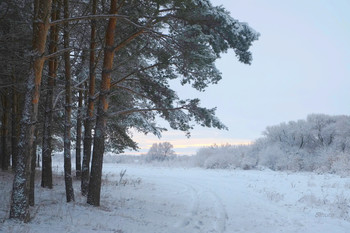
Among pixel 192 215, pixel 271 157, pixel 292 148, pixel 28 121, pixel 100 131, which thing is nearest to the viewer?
pixel 28 121

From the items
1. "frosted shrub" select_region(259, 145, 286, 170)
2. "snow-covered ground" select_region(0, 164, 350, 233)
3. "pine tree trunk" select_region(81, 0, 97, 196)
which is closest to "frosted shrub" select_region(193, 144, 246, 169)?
"frosted shrub" select_region(259, 145, 286, 170)

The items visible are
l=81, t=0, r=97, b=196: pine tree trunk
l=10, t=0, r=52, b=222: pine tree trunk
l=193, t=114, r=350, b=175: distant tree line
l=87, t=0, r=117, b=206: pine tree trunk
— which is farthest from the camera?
l=193, t=114, r=350, b=175: distant tree line

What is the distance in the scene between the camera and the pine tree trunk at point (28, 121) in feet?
16.5

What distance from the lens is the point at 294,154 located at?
3803 cm

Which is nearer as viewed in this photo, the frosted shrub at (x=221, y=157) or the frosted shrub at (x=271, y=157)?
the frosted shrub at (x=271, y=157)

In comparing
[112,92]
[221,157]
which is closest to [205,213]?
[112,92]

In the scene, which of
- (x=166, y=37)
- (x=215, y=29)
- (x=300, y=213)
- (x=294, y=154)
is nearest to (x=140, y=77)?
(x=166, y=37)

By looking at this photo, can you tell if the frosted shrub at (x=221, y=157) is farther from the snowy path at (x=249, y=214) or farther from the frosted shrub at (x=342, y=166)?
the snowy path at (x=249, y=214)

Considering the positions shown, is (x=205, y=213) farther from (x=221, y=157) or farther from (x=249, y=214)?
(x=221, y=157)

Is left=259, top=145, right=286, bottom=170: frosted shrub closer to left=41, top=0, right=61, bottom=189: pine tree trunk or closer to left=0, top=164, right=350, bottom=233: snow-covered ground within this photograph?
left=0, top=164, right=350, bottom=233: snow-covered ground

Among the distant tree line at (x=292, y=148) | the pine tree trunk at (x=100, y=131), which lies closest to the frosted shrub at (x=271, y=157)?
the distant tree line at (x=292, y=148)

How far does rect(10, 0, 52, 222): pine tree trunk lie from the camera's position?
5.02 metres

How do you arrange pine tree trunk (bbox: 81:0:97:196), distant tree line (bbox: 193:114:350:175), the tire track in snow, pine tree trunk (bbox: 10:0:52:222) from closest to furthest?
pine tree trunk (bbox: 10:0:52:222)
the tire track in snow
pine tree trunk (bbox: 81:0:97:196)
distant tree line (bbox: 193:114:350:175)

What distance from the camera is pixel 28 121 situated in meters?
5.14
